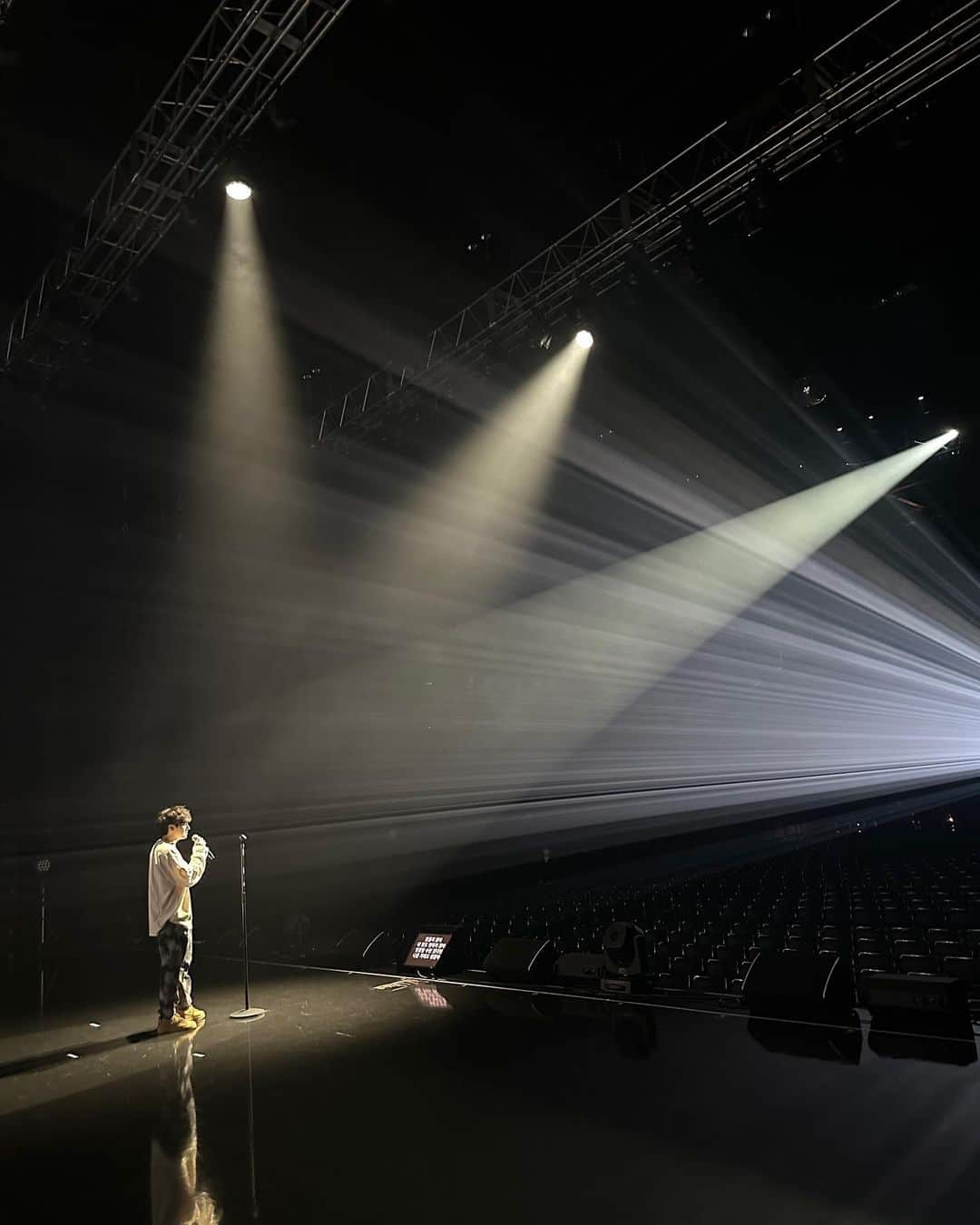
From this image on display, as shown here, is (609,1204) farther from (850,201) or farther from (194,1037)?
(850,201)

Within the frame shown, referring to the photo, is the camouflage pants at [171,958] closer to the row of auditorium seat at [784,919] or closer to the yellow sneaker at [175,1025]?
the yellow sneaker at [175,1025]

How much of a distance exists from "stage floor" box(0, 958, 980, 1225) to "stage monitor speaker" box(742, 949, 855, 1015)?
114mm

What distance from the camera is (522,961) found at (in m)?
5.11

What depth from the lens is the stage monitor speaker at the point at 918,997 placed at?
3533 mm

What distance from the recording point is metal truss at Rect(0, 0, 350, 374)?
4.40 metres

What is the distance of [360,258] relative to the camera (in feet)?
20.6

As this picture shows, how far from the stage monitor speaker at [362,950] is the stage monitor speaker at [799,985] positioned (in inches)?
128

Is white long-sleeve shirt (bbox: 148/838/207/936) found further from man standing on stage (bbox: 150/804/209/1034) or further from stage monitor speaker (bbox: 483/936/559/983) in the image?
stage monitor speaker (bbox: 483/936/559/983)

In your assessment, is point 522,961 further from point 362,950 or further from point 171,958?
point 362,950

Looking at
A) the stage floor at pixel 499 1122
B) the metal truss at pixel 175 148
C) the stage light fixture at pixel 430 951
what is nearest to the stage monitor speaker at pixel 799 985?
the stage floor at pixel 499 1122

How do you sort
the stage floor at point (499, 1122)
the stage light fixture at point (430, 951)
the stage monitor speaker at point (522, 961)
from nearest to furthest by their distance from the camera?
the stage floor at point (499, 1122), the stage monitor speaker at point (522, 961), the stage light fixture at point (430, 951)

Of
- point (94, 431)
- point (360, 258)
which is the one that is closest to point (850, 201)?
point (360, 258)

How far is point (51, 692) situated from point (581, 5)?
8.48 meters

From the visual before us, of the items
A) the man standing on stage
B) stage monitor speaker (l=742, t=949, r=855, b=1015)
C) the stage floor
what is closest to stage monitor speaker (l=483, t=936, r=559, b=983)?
the stage floor
